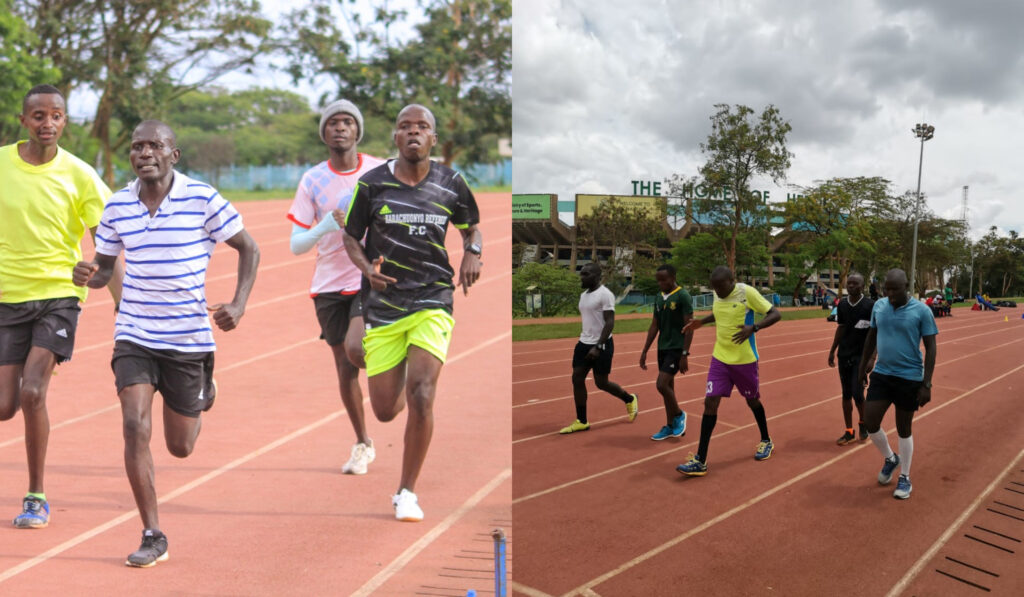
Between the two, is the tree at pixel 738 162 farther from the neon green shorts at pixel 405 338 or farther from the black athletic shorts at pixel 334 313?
the black athletic shorts at pixel 334 313

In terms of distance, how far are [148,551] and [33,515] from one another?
0.87 meters

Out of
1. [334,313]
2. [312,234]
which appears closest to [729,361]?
[312,234]

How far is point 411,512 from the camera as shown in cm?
407

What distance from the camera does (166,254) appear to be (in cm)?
343

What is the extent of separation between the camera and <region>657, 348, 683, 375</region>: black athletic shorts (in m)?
2.46

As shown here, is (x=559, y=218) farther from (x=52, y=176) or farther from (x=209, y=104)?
(x=209, y=104)

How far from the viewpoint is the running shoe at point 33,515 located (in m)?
4.05

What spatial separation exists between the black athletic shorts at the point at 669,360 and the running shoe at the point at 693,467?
0.24m

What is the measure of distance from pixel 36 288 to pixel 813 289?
3.38m

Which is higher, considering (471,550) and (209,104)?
(209,104)

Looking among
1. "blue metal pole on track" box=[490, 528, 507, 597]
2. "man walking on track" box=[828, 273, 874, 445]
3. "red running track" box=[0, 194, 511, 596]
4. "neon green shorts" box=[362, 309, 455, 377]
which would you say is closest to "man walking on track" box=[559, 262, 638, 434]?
"blue metal pole on track" box=[490, 528, 507, 597]

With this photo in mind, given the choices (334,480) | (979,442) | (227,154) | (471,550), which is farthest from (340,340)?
(227,154)

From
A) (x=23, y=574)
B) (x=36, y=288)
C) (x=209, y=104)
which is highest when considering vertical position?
(x=209, y=104)

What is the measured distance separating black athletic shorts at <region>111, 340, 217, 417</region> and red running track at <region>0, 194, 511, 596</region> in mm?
667
